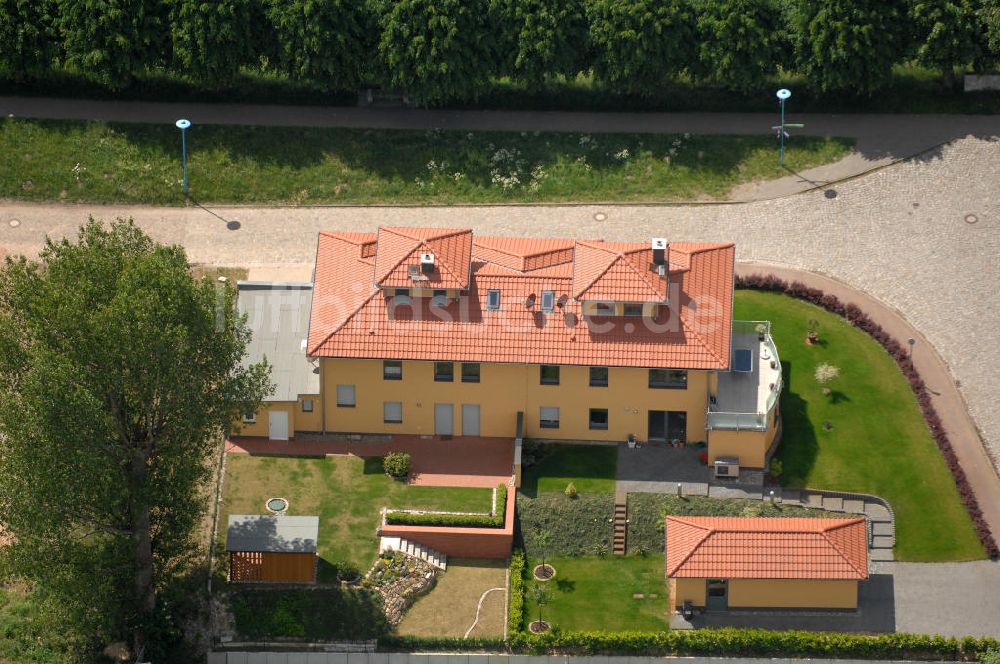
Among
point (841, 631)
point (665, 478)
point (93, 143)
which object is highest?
point (93, 143)

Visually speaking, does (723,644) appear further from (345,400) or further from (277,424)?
(277,424)

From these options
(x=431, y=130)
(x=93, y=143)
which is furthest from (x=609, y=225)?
(x=93, y=143)

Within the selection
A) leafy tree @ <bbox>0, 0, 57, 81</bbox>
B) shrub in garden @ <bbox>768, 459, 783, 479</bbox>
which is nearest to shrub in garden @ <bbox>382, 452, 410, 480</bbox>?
shrub in garden @ <bbox>768, 459, 783, 479</bbox>

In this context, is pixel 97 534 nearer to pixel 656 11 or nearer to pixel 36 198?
pixel 36 198

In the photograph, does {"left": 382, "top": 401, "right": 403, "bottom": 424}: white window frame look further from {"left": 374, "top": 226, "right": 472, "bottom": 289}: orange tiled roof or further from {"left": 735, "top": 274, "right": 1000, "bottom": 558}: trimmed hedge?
{"left": 735, "top": 274, "right": 1000, "bottom": 558}: trimmed hedge

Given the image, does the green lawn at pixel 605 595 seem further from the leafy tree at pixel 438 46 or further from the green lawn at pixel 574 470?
the leafy tree at pixel 438 46

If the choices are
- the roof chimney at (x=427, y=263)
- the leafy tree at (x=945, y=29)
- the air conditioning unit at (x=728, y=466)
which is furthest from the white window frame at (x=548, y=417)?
the leafy tree at (x=945, y=29)
